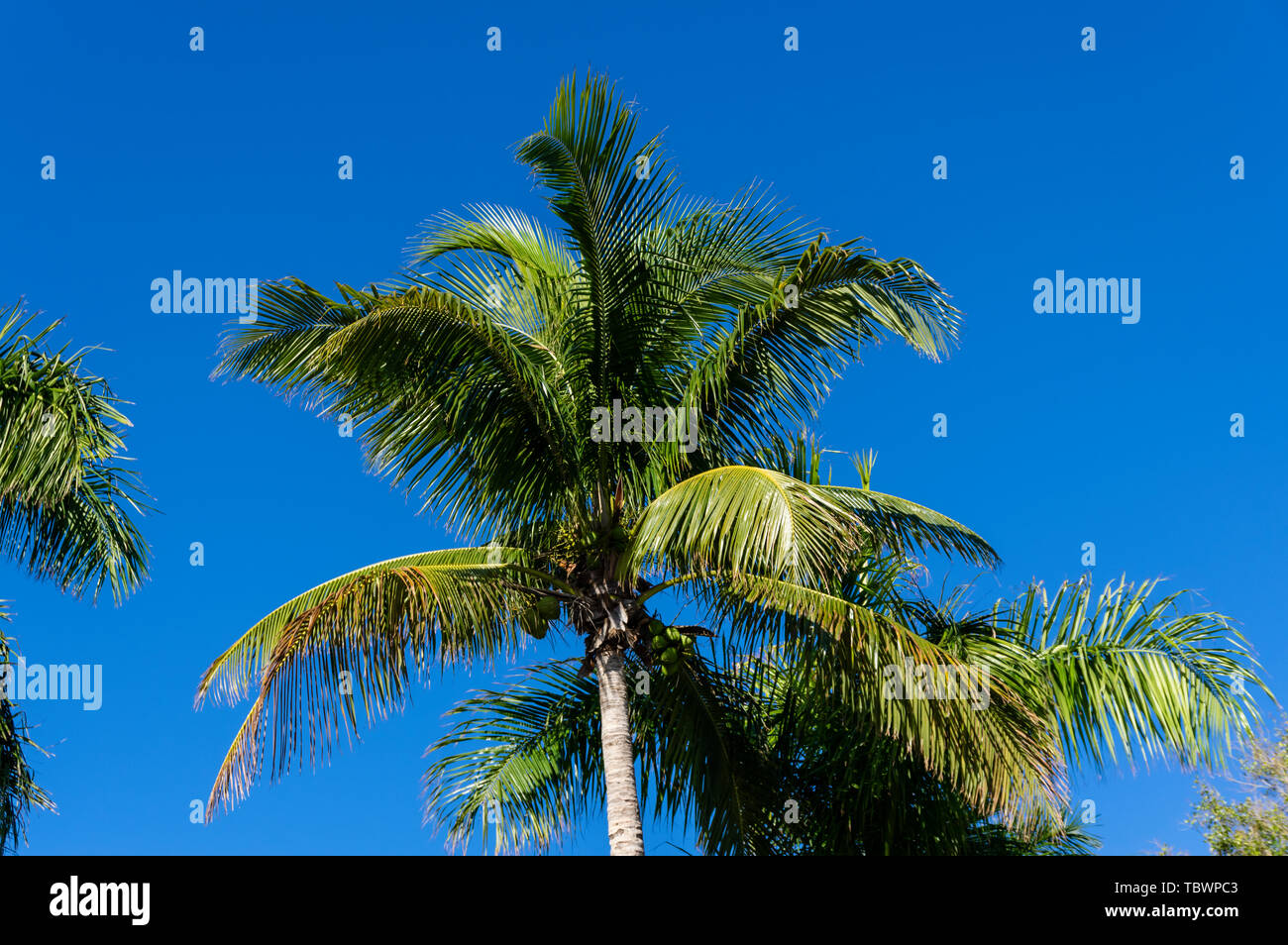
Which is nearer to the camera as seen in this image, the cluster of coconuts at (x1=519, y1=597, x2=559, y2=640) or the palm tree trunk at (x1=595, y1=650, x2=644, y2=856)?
the palm tree trunk at (x1=595, y1=650, x2=644, y2=856)

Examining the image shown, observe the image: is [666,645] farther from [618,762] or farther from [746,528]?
[746,528]

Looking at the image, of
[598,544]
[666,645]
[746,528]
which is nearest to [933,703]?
[746,528]

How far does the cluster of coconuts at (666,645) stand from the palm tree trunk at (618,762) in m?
0.34

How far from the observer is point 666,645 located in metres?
10.6

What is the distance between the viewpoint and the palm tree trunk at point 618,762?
9.73 m

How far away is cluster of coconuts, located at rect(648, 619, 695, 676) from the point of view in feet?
34.7

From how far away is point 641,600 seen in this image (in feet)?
34.8

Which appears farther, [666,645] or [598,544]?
[598,544]

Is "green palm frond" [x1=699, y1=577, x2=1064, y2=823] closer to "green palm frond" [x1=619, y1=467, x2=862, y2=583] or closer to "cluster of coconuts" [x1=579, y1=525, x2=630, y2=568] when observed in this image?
"green palm frond" [x1=619, y1=467, x2=862, y2=583]

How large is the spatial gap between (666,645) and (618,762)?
43.7 inches

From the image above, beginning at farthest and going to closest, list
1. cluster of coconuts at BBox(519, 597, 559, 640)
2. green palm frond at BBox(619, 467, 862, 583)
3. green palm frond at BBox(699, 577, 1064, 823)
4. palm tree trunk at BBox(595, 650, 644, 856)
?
cluster of coconuts at BBox(519, 597, 559, 640) → palm tree trunk at BBox(595, 650, 644, 856) → green palm frond at BBox(699, 577, 1064, 823) → green palm frond at BBox(619, 467, 862, 583)

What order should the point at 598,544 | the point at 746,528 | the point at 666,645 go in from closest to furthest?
1. the point at 746,528
2. the point at 666,645
3. the point at 598,544

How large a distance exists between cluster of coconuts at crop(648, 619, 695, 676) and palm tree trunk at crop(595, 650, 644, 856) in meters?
0.34
